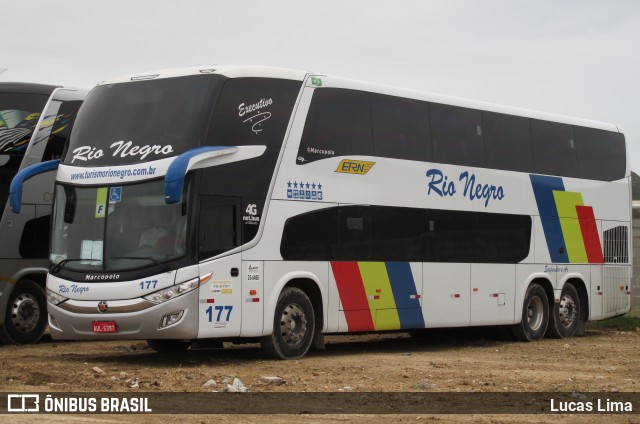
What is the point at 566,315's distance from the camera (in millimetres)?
24703

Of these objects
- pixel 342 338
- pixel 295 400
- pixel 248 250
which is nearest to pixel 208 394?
pixel 295 400

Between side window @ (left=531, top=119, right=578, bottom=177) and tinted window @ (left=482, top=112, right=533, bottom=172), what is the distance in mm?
255

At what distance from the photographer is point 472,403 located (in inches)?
509

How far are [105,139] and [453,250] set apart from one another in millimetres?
6799

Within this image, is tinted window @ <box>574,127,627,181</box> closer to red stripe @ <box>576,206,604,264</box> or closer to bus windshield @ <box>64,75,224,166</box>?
red stripe @ <box>576,206,604,264</box>

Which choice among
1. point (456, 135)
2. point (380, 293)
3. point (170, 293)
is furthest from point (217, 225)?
point (456, 135)

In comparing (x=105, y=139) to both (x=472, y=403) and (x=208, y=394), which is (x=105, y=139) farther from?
(x=472, y=403)

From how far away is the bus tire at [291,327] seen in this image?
695 inches

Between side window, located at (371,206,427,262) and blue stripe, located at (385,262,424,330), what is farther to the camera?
blue stripe, located at (385,262,424,330)

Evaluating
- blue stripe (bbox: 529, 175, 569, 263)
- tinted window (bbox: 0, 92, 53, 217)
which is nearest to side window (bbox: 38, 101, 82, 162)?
tinted window (bbox: 0, 92, 53, 217)

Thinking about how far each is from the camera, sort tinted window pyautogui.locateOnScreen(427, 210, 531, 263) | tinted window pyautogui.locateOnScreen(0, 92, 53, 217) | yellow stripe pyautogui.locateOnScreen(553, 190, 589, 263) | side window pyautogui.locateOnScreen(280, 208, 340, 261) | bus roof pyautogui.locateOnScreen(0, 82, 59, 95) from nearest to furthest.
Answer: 1. side window pyautogui.locateOnScreen(280, 208, 340, 261)
2. tinted window pyautogui.locateOnScreen(0, 92, 53, 217)
3. bus roof pyautogui.locateOnScreen(0, 82, 59, 95)
4. tinted window pyautogui.locateOnScreen(427, 210, 531, 263)
5. yellow stripe pyautogui.locateOnScreen(553, 190, 589, 263)

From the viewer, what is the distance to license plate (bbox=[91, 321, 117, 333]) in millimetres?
16453

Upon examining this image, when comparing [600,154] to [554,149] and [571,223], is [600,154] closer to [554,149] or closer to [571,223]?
[554,149]

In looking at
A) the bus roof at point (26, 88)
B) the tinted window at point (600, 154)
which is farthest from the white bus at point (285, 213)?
the bus roof at point (26, 88)
